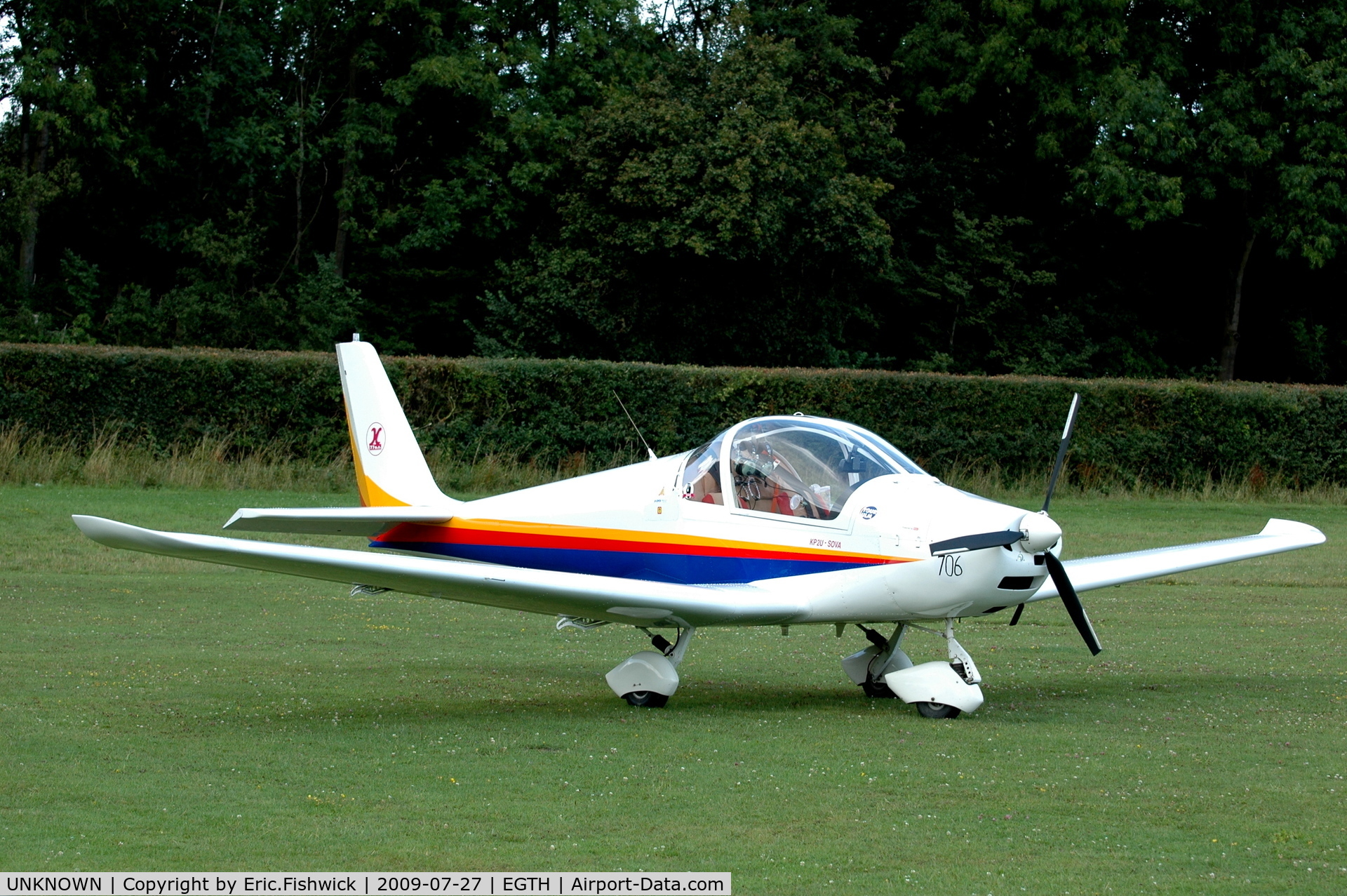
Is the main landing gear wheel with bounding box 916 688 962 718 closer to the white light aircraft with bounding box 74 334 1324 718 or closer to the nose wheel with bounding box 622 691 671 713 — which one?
the white light aircraft with bounding box 74 334 1324 718

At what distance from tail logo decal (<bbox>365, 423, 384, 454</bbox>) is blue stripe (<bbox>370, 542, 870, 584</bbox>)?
162 centimetres

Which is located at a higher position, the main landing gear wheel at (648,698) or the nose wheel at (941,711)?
the nose wheel at (941,711)

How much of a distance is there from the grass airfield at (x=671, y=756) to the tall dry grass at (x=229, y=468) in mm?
10148

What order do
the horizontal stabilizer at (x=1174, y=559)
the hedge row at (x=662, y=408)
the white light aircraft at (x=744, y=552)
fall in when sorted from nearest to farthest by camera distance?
the white light aircraft at (x=744, y=552) < the horizontal stabilizer at (x=1174, y=559) < the hedge row at (x=662, y=408)

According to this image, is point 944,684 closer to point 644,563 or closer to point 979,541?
point 979,541

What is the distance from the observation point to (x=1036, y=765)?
8.46 meters

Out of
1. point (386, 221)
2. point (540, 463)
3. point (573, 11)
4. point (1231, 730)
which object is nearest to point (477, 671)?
point (1231, 730)

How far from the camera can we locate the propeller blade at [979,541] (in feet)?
30.8

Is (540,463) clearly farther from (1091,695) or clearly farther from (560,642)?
(1091,695)

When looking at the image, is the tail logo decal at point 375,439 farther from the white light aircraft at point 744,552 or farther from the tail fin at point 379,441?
the white light aircraft at point 744,552

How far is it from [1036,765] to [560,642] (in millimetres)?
7250

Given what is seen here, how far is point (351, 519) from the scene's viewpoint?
11516 millimetres
